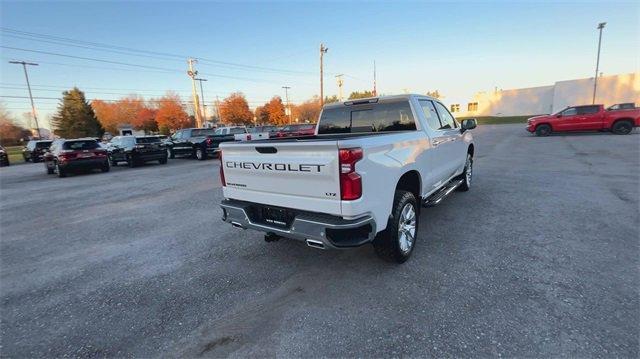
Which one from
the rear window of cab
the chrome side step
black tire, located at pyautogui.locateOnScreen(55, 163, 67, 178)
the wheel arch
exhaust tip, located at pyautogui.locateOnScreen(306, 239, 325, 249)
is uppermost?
the rear window of cab

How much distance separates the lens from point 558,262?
3.58m

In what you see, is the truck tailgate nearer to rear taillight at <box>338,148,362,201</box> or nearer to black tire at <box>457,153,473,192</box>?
rear taillight at <box>338,148,362,201</box>

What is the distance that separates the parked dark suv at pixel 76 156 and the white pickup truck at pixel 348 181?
539 inches

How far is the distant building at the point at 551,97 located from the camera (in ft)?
132

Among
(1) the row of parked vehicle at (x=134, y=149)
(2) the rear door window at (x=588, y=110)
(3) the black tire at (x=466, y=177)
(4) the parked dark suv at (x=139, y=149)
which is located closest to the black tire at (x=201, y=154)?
(1) the row of parked vehicle at (x=134, y=149)

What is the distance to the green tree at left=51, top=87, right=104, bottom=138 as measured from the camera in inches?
2173

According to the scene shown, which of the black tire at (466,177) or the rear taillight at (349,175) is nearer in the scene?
the rear taillight at (349,175)

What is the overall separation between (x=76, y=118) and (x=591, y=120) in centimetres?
6949

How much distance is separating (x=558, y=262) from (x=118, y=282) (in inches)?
200

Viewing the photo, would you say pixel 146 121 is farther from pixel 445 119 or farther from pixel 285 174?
pixel 285 174

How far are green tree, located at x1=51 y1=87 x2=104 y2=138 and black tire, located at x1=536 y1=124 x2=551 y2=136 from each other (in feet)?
214

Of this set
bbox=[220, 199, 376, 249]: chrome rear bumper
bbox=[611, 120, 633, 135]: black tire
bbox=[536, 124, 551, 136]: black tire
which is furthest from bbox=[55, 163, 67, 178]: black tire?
bbox=[611, 120, 633, 135]: black tire

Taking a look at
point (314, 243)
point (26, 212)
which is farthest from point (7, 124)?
point (314, 243)

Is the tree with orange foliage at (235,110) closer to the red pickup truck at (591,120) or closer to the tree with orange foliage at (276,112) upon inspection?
the tree with orange foliage at (276,112)
